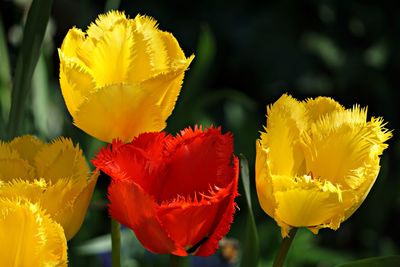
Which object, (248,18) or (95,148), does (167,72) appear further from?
(248,18)

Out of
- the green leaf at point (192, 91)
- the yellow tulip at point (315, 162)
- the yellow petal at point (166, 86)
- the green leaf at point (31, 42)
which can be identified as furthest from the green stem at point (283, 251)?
the green leaf at point (192, 91)

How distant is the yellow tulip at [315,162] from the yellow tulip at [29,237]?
122 mm

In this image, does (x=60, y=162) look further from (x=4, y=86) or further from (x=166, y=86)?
(x=4, y=86)

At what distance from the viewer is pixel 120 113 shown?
58 centimetres

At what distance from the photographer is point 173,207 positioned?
51 centimetres

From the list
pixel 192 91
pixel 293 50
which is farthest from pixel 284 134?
pixel 293 50

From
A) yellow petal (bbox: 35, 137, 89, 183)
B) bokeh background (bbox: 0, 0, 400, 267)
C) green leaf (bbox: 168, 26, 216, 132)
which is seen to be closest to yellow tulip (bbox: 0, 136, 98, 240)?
yellow petal (bbox: 35, 137, 89, 183)

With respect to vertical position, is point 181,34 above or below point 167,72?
below

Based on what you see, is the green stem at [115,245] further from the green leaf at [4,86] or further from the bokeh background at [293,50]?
the bokeh background at [293,50]

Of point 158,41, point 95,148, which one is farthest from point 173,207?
point 95,148

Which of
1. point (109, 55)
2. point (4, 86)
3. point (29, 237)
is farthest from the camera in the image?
point (4, 86)

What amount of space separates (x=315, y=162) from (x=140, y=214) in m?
0.12

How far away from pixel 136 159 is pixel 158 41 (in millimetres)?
112

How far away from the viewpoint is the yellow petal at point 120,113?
1.88 ft
